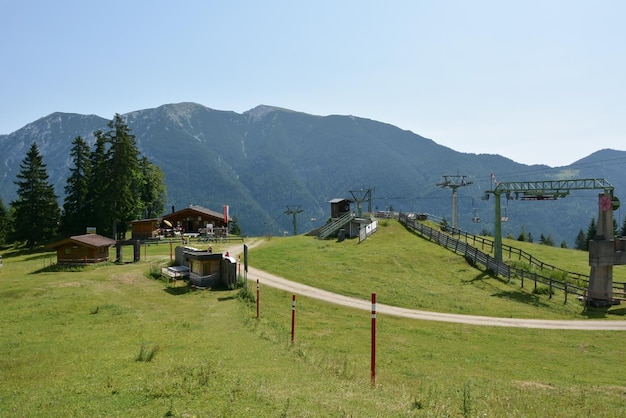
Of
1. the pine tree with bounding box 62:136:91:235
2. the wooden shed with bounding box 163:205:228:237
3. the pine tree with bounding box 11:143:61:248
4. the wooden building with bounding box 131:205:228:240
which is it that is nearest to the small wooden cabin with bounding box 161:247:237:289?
the wooden building with bounding box 131:205:228:240

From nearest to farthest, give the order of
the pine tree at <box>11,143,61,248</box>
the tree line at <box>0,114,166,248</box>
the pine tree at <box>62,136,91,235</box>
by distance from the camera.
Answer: the tree line at <box>0,114,166,248</box>
the pine tree at <box>11,143,61,248</box>
the pine tree at <box>62,136,91,235</box>

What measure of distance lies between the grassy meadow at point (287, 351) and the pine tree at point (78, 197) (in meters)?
22.8

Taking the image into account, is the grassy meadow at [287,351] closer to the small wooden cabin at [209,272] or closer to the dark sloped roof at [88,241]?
the small wooden cabin at [209,272]

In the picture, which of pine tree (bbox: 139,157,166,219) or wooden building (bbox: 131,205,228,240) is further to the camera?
pine tree (bbox: 139,157,166,219)

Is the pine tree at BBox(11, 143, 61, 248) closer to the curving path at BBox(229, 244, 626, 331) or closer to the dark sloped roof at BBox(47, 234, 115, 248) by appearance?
the dark sloped roof at BBox(47, 234, 115, 248)

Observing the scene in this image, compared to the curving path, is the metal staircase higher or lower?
higher

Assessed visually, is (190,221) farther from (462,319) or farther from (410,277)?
(462,319)

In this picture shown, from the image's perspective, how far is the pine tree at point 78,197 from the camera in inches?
2506

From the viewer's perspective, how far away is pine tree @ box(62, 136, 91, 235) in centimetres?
6366

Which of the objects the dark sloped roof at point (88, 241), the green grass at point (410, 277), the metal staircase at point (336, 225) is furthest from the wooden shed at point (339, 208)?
the dark sloped roof at point (88, 241)

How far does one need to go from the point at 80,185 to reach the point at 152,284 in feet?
127

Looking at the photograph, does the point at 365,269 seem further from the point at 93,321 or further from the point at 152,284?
the point at 93,321

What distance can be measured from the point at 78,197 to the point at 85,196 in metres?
1.40

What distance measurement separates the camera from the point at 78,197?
A: 6469 cm
